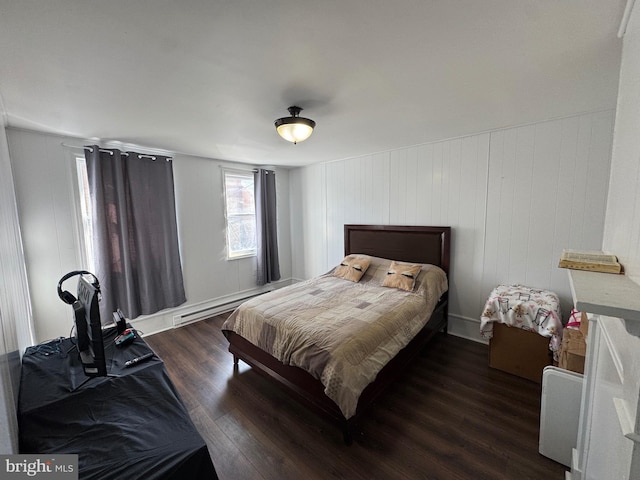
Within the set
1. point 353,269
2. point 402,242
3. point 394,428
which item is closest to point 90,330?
point 394,428

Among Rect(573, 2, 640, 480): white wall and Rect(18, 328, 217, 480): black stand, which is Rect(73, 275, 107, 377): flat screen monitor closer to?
Rect(18, 328, 217, 480): black stand

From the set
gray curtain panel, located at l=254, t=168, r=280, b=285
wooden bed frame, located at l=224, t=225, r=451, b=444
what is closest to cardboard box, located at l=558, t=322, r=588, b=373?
wooden bed frame, located at l=224, t=225, r=451, b=444

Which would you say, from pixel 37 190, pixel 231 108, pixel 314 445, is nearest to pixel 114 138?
pixel 37 190

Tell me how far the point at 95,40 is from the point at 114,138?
189 centimetres

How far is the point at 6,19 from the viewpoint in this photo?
102 cm

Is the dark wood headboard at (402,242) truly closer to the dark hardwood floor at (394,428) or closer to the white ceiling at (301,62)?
the dark hardwood floor at (394,428)

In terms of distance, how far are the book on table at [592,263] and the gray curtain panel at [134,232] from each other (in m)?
3.72

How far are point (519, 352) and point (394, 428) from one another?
1.38m

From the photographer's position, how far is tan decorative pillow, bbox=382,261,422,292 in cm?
277

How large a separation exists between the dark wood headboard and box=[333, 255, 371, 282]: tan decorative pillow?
33 centimetres

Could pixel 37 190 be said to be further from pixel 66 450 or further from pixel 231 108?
pixel 66 450

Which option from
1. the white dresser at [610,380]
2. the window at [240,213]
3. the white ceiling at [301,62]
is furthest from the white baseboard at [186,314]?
the white dresser at [610,380]

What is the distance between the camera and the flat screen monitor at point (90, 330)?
1.19 metres

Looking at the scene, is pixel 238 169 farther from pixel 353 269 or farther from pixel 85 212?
pixel 353 269
